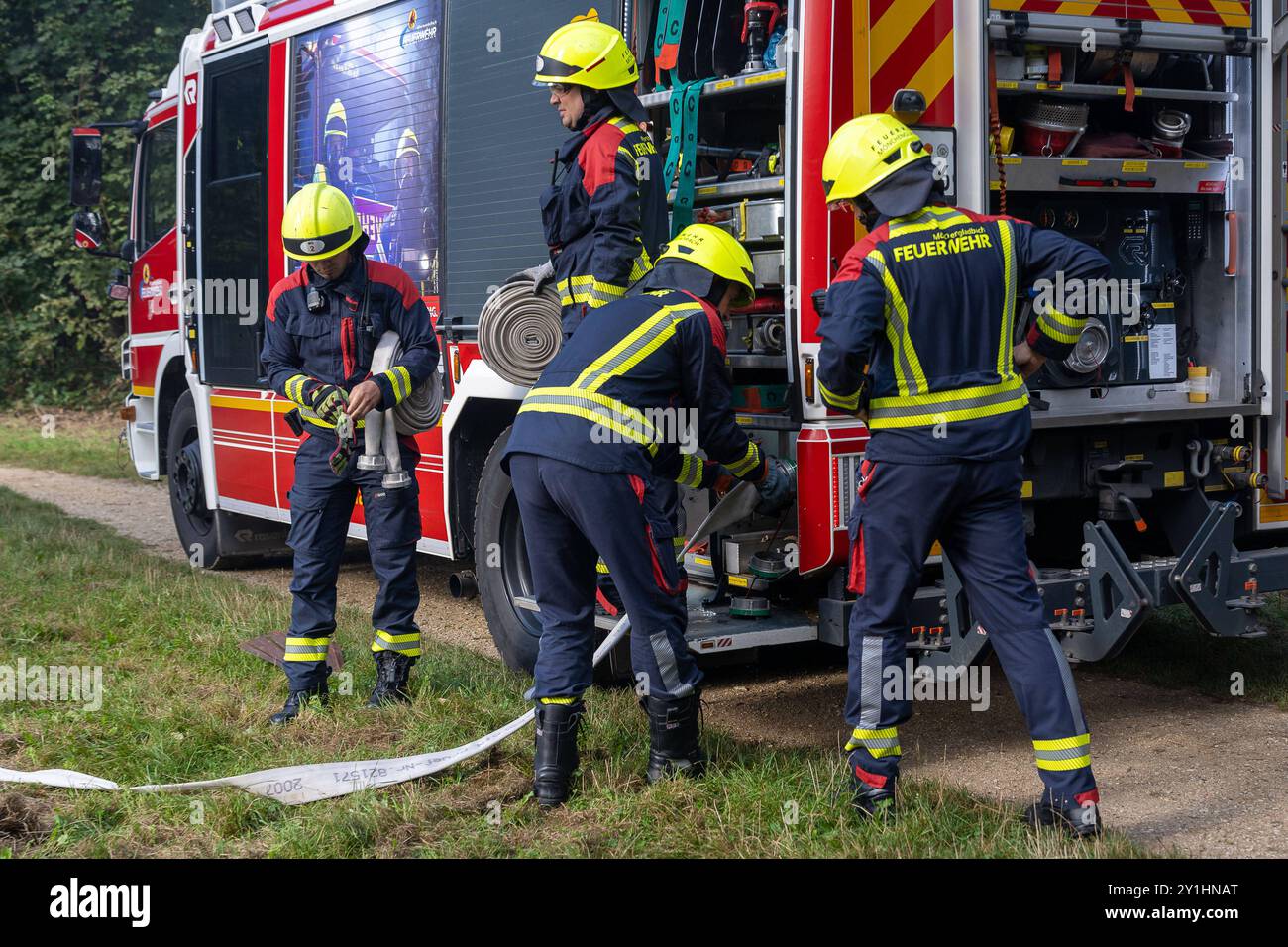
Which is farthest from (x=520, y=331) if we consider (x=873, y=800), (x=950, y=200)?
(x=873, y=800)

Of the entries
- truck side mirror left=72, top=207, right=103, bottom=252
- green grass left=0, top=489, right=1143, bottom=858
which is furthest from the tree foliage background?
green grass left=0, top=489, right=1143, bottom=858

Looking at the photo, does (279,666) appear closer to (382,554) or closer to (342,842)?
(382,554)

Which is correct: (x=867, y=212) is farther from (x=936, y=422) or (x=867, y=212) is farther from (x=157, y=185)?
(x=157, y=185)

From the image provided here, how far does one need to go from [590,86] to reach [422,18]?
1.79 m

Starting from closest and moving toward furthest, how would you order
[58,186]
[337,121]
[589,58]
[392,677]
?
[589,58] → [392,677] → [337,121] → [58,186]

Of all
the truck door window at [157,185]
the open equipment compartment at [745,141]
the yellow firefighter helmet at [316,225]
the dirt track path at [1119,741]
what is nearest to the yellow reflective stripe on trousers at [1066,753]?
the dirt track path at [1119,741]

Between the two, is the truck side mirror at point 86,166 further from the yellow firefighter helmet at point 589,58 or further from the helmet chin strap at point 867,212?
the helmet chin strap at point 867,212

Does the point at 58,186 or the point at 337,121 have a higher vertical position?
the point at 58,186

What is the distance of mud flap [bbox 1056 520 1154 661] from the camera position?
472 centimetres

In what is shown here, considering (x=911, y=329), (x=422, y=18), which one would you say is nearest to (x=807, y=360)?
(x=911, y=329)

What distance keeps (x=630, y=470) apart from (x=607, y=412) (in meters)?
0.18

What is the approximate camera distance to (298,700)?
17.7ft

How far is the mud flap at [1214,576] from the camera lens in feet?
16.5
